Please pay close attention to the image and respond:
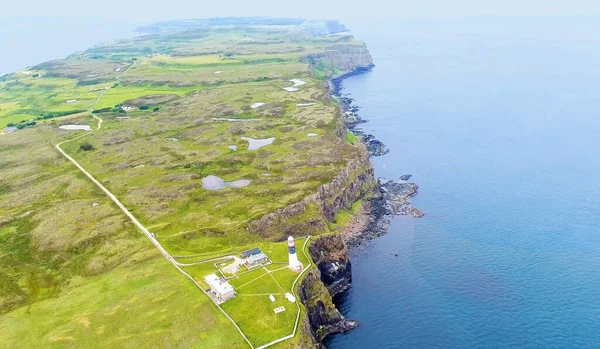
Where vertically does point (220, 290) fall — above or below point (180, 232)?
above

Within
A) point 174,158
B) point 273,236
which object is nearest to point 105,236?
point 273,236

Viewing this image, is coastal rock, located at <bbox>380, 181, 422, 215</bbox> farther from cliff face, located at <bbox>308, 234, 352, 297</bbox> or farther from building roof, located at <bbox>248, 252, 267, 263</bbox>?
building roof, located at <bbox>248, 252, 267, 263</bbox>

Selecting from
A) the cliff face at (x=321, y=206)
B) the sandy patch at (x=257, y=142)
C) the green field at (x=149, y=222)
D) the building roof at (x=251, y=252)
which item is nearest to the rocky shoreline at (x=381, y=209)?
the cliff face at (x=321, y=206)

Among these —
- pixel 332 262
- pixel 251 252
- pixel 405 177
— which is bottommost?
pixel 405 177

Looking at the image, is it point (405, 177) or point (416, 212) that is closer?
point (416, 212)

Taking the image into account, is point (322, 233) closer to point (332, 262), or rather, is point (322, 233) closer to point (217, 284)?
point (332, 262)

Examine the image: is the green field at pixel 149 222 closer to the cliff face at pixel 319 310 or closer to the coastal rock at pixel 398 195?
the cliff face at pixel 319 310

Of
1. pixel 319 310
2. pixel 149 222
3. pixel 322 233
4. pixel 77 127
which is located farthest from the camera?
pixel 77 127

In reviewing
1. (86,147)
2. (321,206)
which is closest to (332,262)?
(321,206)

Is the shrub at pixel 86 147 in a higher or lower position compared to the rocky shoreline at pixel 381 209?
higher
